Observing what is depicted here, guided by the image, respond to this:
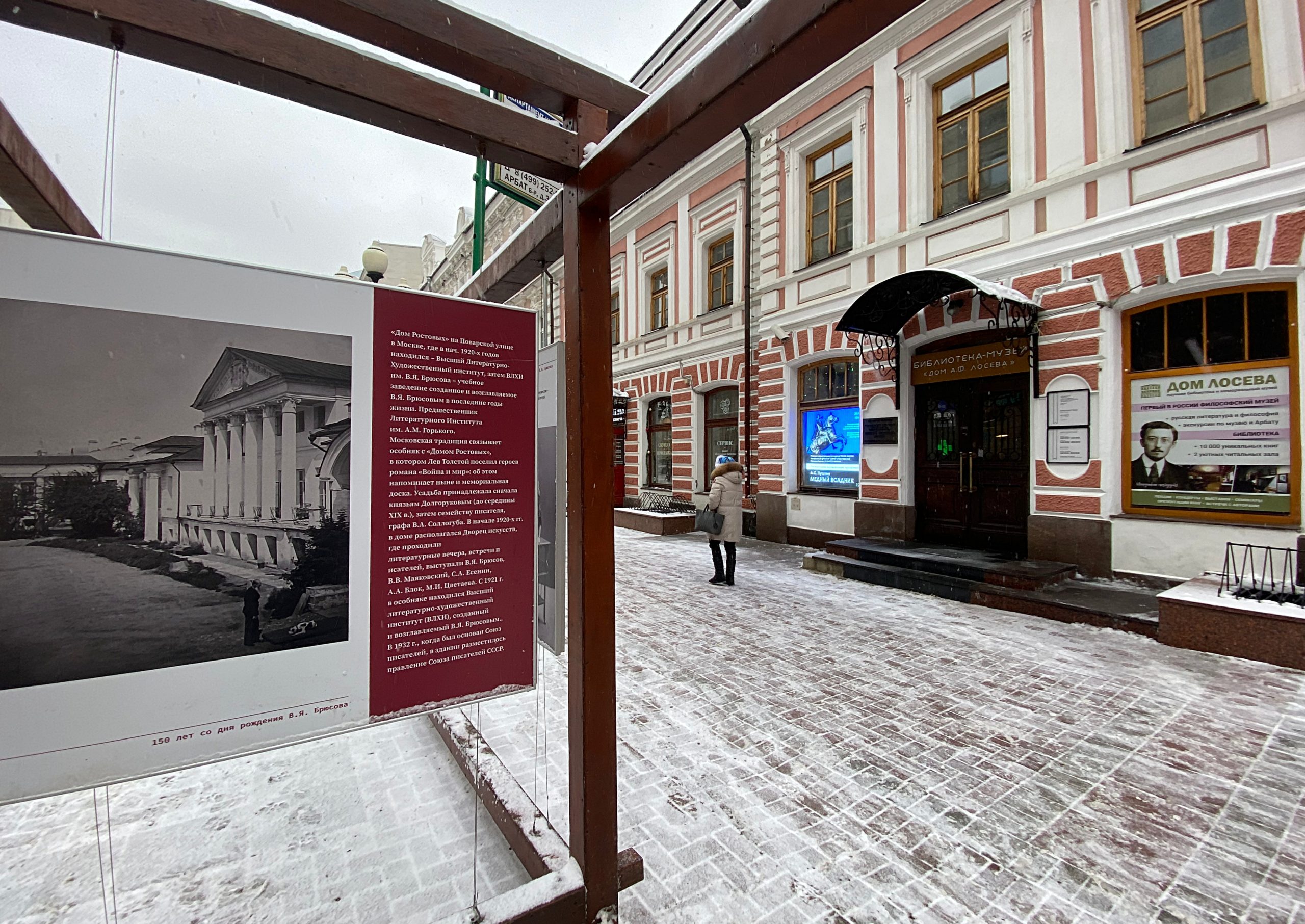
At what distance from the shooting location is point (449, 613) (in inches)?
74.2

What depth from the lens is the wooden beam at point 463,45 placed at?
1.67 metres

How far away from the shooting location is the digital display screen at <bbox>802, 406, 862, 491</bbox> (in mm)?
9523

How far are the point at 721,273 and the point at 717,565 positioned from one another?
7.54 meters

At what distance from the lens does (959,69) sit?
26.5 ft

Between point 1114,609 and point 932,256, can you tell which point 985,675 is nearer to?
point 1114,609

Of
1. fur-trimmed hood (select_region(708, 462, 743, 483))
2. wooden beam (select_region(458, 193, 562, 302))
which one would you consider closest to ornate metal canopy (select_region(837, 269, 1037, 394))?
fur-trimmed hood (select_region(708, 462, 743, 483))

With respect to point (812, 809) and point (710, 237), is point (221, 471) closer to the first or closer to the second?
point (812, 809)

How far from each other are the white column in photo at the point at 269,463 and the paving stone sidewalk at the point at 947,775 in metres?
1.88

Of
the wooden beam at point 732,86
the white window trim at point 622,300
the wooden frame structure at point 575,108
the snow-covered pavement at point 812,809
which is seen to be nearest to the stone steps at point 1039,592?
the snow-covered pavement at point 812,809

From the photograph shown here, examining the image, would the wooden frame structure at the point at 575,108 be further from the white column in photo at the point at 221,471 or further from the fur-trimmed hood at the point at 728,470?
the fur-trimmed hood at the point at 728,470

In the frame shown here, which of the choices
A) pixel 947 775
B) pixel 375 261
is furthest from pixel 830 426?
pixel 375 261

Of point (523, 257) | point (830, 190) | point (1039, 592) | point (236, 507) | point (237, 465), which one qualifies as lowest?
point (1039, 592)

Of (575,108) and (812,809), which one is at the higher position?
(575,108)

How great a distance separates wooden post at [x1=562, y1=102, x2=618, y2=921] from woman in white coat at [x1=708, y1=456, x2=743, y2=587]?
5.45m
